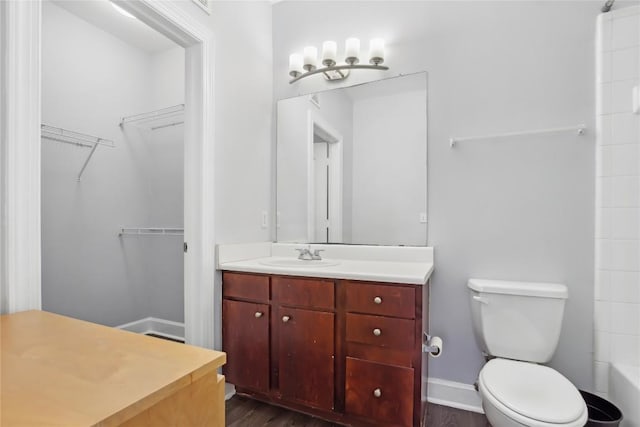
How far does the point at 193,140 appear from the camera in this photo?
1.88 meters

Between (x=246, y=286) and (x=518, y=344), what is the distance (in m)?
1.44

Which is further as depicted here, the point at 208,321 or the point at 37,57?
the point at 208,321

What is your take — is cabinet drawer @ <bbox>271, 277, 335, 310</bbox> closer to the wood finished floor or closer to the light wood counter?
the wood finished floor

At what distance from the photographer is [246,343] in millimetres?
1876

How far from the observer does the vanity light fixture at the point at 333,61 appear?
6.97ft

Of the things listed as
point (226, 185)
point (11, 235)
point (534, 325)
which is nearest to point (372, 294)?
point (534, 325)

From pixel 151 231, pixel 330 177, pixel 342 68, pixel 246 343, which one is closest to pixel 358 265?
pixel 330 177

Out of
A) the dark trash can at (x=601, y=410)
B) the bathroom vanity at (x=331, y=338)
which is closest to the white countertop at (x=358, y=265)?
the bathroom vanity at (x=331, y=338)

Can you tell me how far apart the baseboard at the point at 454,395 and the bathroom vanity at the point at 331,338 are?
307 mm

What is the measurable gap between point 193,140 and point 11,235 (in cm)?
97

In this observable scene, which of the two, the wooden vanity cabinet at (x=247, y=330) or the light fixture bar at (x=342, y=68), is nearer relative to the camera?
the wooden vanity cabinet at (x=247, y=330)

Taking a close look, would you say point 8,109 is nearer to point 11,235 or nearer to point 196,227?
point 11,235

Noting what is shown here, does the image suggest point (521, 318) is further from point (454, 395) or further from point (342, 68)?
point (342, 68)

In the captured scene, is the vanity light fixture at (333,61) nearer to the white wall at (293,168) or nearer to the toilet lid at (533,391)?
the white wall at (293,168)
